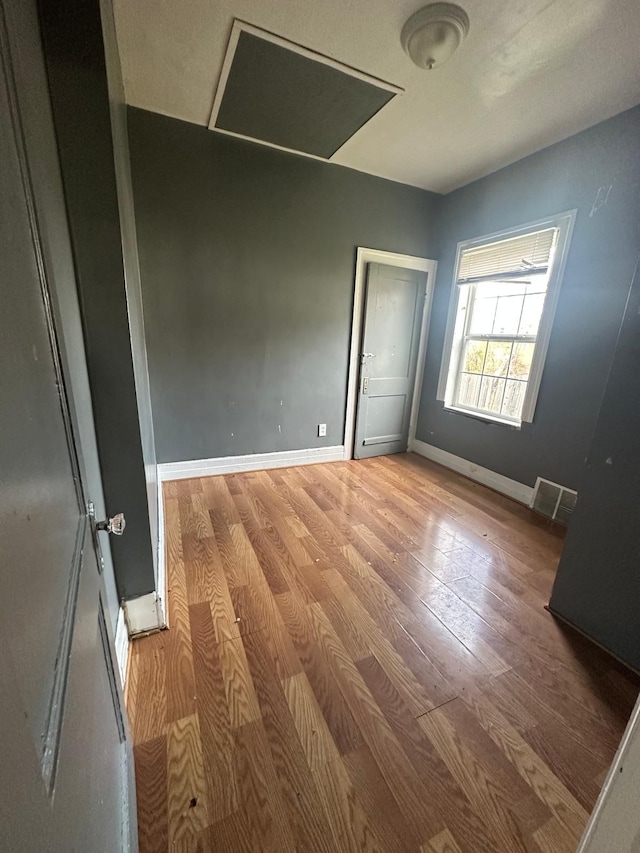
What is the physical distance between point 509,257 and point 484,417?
1.31m

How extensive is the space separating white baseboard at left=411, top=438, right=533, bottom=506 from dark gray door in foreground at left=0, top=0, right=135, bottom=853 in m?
2.91

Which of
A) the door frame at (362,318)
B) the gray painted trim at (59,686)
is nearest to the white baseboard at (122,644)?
the gray painted trim at (59,686)

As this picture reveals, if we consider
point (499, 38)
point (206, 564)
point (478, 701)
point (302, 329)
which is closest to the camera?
point (478, 701)

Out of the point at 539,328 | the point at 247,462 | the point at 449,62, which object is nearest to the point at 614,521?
the point at 539,328

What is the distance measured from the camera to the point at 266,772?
3.36ft

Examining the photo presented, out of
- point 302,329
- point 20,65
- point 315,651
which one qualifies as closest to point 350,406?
point 302,329

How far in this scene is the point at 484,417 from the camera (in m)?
3.02

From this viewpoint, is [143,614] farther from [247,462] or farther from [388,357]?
[388,357]

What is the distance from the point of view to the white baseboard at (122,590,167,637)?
141 cm

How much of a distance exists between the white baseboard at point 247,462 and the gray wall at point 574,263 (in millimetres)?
1475

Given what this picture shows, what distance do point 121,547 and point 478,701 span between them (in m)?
1.47

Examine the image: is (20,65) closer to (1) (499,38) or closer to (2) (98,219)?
(2) (98,219)

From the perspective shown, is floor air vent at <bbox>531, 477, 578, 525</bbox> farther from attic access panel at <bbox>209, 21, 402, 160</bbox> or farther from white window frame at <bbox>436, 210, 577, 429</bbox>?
attic access panel at <bbox>209, 21, 402, 160</bbox>

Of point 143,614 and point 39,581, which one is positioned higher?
point 39,581
